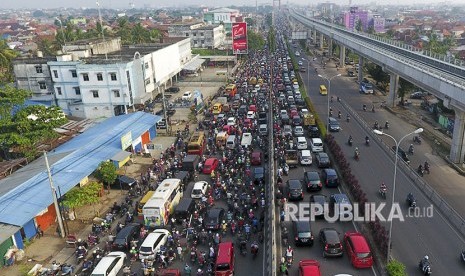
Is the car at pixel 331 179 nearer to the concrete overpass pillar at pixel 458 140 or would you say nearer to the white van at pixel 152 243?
the concrete overpass pillar at pixel 458 140

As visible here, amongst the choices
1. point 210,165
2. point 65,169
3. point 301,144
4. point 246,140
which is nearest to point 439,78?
point 301,144

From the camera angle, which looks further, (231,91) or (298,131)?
(231,91)

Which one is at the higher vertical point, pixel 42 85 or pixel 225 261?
pixel 42 85

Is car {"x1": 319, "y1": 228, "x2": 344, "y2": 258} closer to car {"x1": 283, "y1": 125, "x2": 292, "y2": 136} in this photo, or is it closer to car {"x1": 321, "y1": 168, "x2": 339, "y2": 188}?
car {"x1": 321, "y1": 168, "x2": 339, "y2": 188}

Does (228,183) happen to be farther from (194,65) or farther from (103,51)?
(194,65)

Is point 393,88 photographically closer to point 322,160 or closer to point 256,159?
point 322,160

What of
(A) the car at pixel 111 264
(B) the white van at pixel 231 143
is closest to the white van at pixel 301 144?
(B) the white van at pixel 231 143
